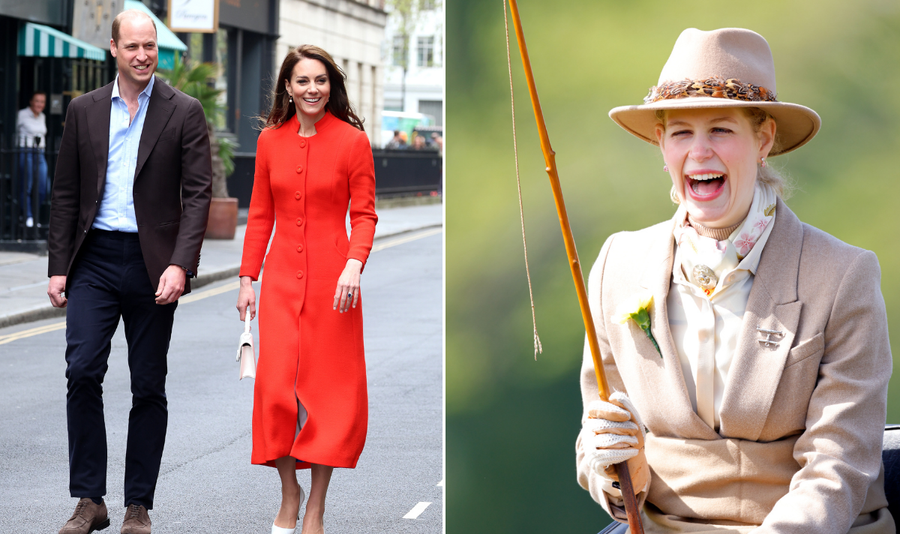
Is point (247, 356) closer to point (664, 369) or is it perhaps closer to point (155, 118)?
point (155, 118)

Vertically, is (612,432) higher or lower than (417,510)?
higher

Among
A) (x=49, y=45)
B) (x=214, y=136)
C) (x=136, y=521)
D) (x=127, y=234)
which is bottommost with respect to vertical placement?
(x=136, y=521)

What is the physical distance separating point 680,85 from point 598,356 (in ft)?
2.26

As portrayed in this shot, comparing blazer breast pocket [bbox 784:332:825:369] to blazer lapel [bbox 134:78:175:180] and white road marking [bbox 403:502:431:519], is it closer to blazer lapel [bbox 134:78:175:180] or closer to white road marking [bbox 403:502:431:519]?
blazer lapel [bbox 134:78:175:180]

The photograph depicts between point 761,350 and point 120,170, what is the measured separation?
9.00 feet

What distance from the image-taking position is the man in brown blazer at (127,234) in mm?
4230

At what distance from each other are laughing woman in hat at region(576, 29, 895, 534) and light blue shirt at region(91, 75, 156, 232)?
7.69 feet

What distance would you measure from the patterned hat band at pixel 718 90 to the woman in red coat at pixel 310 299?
1.87 meters

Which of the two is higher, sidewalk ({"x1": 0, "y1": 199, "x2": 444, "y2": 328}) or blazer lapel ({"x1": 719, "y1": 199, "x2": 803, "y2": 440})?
blazer lapel ({"x1": 719, "y1": 199, "x2": 803, "y2": 440})

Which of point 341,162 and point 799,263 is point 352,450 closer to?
point 341,162

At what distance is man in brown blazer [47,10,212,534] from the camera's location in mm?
4230

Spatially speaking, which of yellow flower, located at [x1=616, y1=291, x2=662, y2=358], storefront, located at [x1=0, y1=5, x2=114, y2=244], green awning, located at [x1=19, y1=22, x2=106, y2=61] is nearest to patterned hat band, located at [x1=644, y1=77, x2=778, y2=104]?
yellow flower, located at [x1=616, y1=291, x2=662, y2=358]

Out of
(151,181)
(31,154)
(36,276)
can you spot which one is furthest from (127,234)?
(31,154)

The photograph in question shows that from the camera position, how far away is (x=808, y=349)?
7.53 feet
